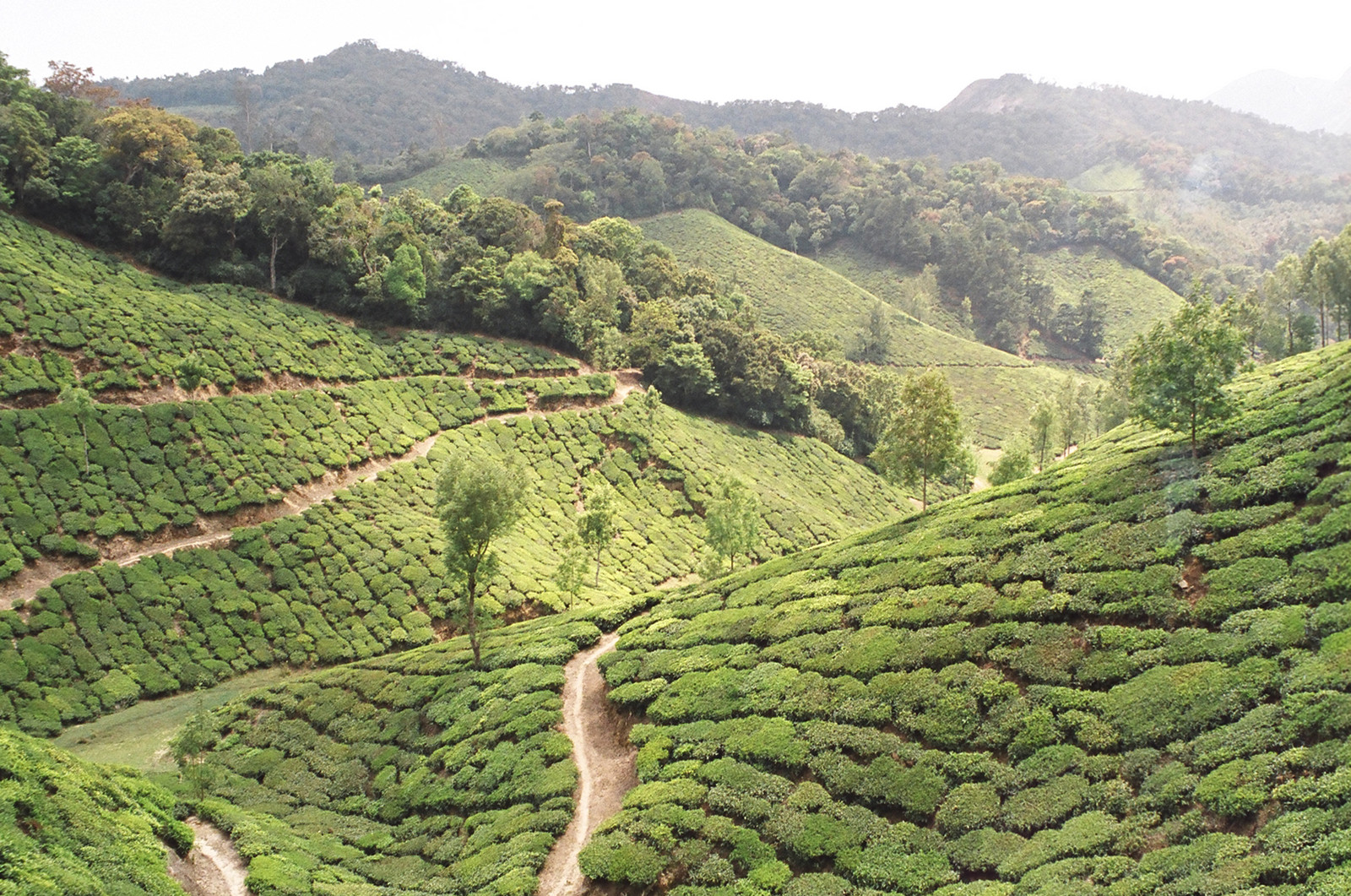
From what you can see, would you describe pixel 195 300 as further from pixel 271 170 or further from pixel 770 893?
pixel 770 893

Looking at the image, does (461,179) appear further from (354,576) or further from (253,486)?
(354,576)

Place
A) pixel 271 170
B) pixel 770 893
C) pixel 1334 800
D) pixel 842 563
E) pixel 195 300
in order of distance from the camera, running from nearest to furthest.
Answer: pixel 1334 800, pixel 770 893, pixel 842 563, pixel 195 300, pixel 271 170

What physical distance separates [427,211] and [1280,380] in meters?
73.8

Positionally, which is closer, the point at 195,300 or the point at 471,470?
the point at 471,470

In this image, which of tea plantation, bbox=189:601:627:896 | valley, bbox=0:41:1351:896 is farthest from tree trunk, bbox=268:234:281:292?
tea plantation, bbox=189:601:627:896

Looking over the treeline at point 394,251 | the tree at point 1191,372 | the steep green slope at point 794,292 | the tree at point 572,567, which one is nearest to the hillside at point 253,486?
the tree at point 572,567

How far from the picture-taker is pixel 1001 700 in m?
21.5

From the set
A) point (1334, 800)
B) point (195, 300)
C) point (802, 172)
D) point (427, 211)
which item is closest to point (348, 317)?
point (195, 300)

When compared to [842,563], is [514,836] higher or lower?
lower

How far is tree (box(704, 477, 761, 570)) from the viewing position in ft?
150

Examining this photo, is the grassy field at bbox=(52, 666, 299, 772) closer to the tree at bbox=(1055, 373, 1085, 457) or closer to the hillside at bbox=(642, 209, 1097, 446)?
the tree at bbox=(1055, 373, 1085, 457)

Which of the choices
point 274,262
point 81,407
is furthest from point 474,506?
point 274,262

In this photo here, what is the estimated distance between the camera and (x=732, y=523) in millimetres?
45844

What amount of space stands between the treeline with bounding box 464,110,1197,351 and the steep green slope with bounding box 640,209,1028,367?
11684 mm
